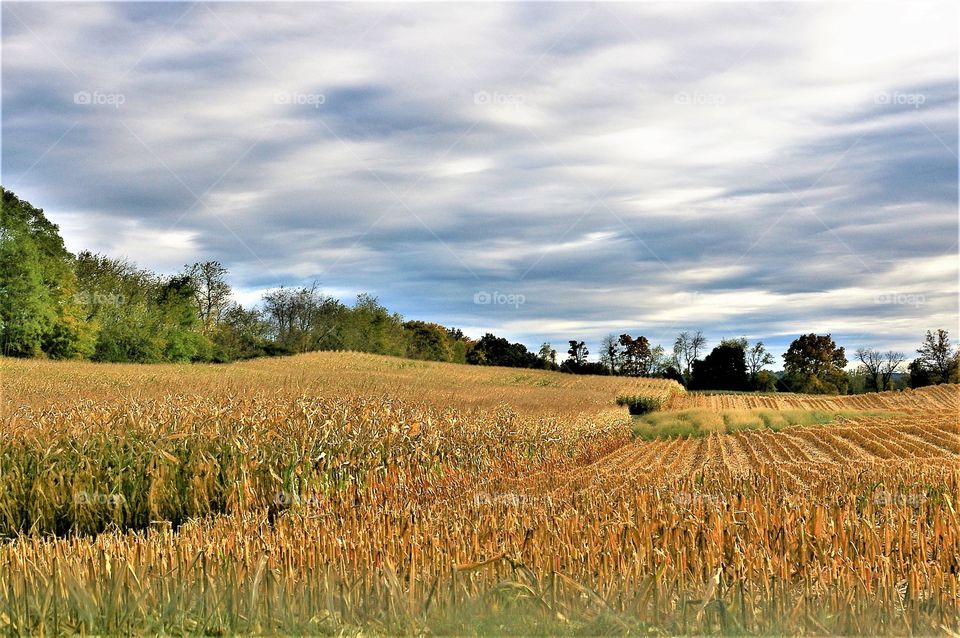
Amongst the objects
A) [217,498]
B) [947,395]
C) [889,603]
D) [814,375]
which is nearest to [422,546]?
[889,603]

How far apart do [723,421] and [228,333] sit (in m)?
51.6

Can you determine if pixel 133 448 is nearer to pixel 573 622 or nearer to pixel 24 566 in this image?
pixel 24 566

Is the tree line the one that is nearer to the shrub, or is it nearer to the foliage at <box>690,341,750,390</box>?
the foliage at <box>690,341,750,390</box>

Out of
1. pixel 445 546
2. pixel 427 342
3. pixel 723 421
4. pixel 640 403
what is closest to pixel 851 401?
pixel 640 403

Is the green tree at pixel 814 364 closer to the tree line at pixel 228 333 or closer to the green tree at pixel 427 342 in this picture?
the tree line at pixel 228 333

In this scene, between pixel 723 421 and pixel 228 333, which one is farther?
pixel 228 333

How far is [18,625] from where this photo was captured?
4.44 metres

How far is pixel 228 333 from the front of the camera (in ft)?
225

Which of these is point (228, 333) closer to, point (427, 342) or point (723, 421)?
point (427, 342)

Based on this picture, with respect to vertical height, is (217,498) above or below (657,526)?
below

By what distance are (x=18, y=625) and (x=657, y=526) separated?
13.6 ft

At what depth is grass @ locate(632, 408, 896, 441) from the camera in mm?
26031

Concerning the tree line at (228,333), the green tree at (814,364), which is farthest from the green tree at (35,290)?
the green tree at (814,364)

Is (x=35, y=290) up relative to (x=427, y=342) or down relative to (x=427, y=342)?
up
